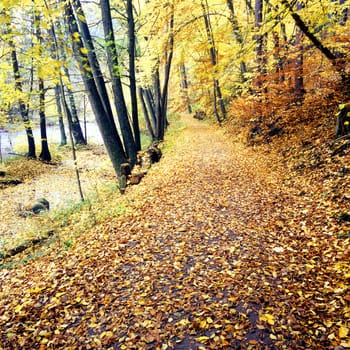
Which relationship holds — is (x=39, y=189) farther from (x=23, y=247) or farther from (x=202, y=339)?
(x=202, y=339)

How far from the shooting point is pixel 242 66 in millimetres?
17078

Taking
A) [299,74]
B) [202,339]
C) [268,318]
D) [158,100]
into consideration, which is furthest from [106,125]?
[268,318]

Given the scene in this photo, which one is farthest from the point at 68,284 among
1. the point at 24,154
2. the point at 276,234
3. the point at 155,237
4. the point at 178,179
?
the point at 24,154

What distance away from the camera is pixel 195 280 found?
3859 mm

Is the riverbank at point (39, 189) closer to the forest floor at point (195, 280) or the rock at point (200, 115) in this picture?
the forest floor at point (195, 280)

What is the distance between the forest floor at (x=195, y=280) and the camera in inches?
119

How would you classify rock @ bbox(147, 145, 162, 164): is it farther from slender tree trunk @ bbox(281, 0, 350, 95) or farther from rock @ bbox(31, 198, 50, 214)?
slender tree trunk @ bbox(281, 0, 350, 95)

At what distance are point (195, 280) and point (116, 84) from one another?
7507mm

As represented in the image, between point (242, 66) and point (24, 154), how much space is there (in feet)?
49.1

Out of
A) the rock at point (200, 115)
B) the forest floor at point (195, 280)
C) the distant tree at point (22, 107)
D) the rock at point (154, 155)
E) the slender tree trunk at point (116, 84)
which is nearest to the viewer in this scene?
the forest floor at point (195, 280)

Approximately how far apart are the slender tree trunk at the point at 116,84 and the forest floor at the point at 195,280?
12.5 feet

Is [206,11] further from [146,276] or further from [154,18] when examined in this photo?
[146,276]

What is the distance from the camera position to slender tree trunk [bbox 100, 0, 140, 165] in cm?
868

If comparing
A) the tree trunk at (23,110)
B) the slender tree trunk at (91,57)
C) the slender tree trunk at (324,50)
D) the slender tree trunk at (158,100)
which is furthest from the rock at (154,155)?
the slender tree trunk at (324,50)
